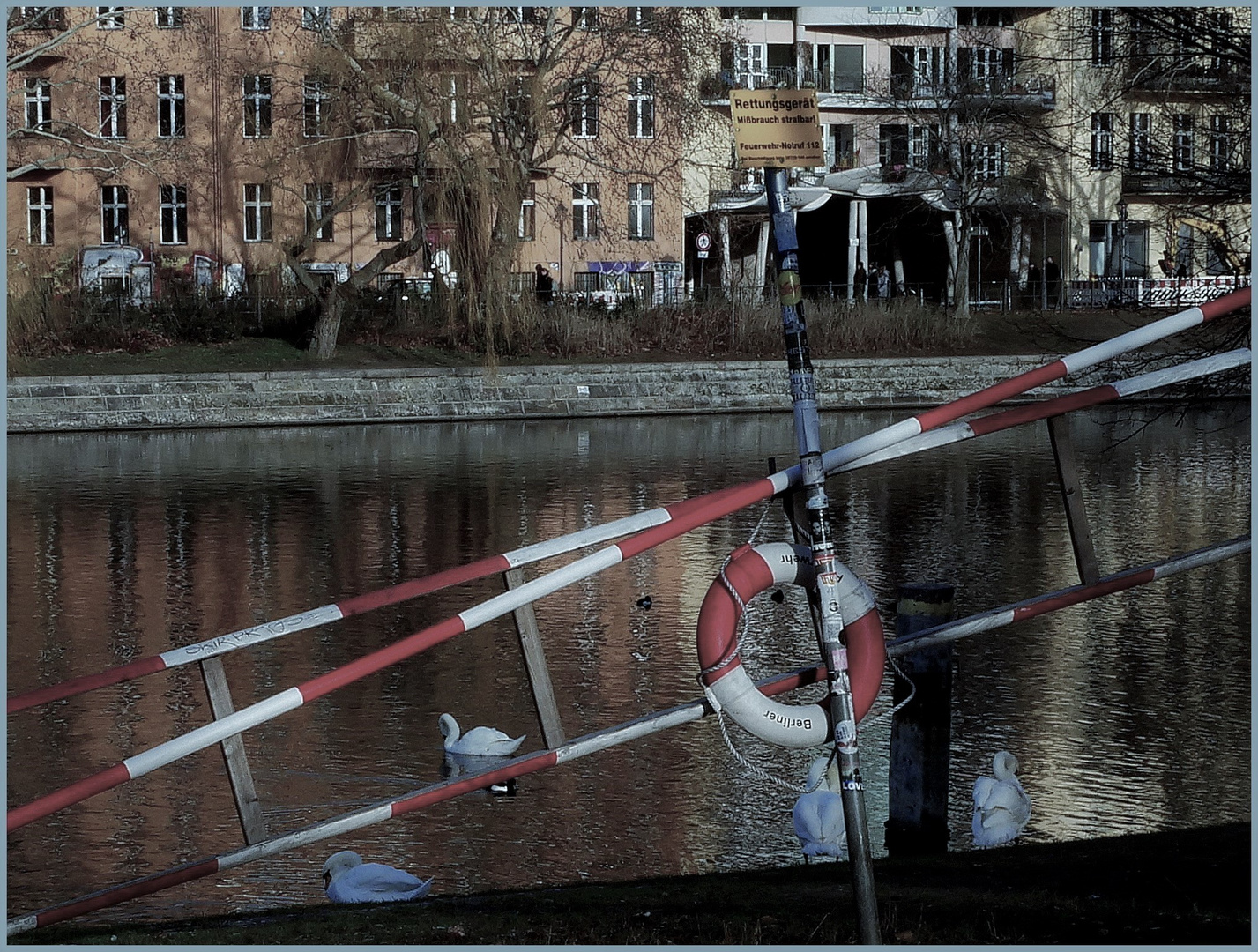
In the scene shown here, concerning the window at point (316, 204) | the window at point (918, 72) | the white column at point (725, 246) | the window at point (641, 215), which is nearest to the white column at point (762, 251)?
the white column at point (725, 246)

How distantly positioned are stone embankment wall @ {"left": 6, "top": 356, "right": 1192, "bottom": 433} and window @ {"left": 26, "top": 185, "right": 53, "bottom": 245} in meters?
20.4

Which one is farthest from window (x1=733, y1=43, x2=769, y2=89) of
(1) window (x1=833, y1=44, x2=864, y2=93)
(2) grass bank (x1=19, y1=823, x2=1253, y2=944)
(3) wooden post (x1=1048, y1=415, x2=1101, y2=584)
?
(2) grass bank (x1=19, y1=823, x2=1253, y2=944)

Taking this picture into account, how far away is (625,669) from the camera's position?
33.4ft

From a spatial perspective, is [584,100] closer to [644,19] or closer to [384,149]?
[644,19]

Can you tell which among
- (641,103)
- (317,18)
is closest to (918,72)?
(641,103)

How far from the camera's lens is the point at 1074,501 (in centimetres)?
615

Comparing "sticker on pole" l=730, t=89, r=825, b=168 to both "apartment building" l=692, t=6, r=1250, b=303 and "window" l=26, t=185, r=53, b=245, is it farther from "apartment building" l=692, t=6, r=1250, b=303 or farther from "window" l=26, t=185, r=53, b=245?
"window" l=26, t=185, r=53, b=245

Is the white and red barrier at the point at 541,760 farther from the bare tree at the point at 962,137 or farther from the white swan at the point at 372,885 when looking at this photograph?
the bare tree at the point at 962,137

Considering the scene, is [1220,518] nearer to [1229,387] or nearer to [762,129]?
[1229,387]

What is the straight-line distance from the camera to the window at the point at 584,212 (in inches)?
1487

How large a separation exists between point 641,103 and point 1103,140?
80.6 feet

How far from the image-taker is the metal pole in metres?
4.38

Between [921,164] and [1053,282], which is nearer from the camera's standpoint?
[1053,282]

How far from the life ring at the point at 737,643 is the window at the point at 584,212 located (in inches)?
1252
